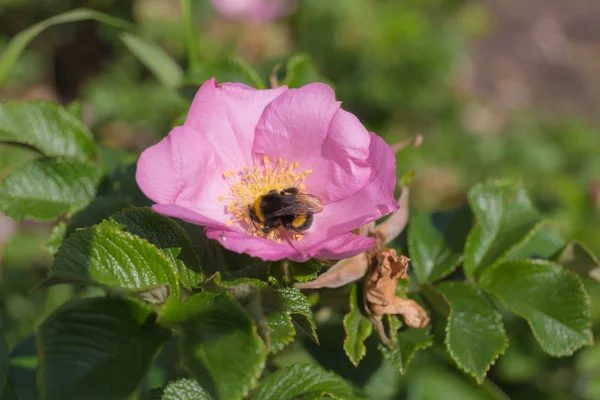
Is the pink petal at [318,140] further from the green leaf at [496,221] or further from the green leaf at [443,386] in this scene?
the green leaf at [443,386]

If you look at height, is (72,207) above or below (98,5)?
above

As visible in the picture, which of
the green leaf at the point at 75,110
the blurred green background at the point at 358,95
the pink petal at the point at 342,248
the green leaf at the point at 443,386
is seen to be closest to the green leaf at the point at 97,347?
the pink petal at the point at 342,248

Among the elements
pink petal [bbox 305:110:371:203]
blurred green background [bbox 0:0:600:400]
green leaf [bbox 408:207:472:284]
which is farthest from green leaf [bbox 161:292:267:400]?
blurred green background [bbox 0:0:600:400]

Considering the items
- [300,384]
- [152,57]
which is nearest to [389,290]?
[300,384]

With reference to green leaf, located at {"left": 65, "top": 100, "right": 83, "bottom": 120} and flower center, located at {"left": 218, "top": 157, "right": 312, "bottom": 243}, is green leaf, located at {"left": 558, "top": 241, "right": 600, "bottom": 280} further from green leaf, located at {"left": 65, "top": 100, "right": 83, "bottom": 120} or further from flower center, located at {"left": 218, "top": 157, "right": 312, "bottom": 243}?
green leaf, located at {"left": 65, "top": 100, "right": 83, "bottom": 120}

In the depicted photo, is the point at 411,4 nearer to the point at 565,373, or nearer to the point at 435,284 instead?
the point at 565,373

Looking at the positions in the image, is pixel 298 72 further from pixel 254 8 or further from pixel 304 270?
pixel 254 8

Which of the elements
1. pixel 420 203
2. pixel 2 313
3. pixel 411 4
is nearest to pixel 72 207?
pixel 2 313
